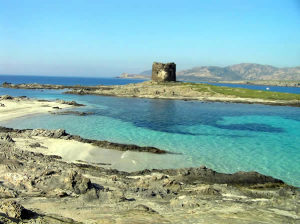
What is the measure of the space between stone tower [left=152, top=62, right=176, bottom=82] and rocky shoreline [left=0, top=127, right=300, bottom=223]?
68.3 m

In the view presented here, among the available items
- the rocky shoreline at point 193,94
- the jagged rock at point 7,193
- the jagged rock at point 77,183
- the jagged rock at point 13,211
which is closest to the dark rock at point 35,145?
the jagged rock at point 77,183

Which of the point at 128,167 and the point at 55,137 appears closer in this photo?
the point at 128,167

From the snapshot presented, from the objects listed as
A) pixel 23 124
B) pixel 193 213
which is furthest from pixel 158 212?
pixel 23 124

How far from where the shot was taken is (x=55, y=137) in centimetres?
2217

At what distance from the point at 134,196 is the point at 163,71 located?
7306 cm

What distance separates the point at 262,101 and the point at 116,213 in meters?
57.1

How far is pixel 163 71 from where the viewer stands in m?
82.1

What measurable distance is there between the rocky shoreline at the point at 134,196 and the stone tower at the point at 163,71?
68.3m

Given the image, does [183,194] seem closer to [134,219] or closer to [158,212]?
[158,212]

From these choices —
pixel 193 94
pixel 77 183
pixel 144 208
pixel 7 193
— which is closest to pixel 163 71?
pixel 193 94

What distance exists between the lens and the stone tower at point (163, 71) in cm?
8212

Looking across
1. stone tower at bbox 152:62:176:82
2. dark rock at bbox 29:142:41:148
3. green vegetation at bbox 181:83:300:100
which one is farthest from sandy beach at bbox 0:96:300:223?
stone tower at bbox 152:62:176:82

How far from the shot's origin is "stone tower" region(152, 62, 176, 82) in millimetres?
82125

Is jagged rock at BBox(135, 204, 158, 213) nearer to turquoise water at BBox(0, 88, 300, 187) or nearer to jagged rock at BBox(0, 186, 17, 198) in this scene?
jagged rock at BBox(0, 186, 17, 198)
